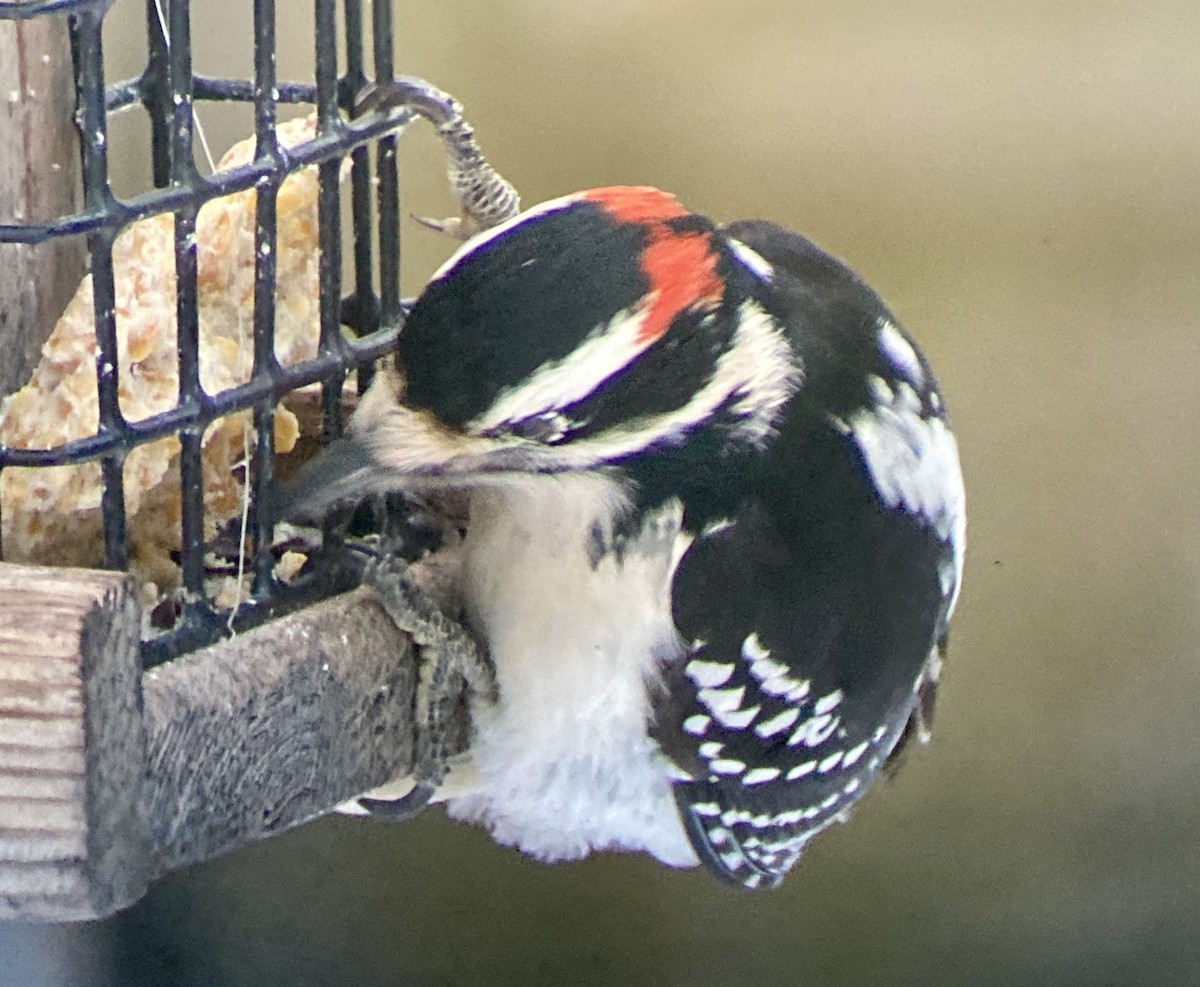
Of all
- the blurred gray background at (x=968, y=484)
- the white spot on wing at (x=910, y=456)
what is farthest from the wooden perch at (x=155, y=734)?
the blurred gray background at (x=968, y=484)

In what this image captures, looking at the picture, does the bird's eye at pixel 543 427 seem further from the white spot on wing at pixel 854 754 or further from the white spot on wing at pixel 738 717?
the white spot on wing at pixel 854 754

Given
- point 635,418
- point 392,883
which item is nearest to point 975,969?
point 392,883

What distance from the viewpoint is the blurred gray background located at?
117 centimetres

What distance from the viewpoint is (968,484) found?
1.38 metres

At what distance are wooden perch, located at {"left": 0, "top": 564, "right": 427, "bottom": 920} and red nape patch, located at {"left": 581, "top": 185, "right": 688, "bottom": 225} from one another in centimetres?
21

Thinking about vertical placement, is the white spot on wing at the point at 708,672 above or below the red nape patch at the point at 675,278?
below

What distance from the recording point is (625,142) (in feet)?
3.87

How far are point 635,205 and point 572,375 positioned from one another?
91mm

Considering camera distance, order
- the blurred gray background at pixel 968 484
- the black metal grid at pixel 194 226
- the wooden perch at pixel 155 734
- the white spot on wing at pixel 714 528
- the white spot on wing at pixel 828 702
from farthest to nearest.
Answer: the blurred gray background at pixel 968 484, the white spot on wing at pixel 828 702, the white spot on wing at pixel 714 528, the black metal grid at pixel 194 226, the wooden perch at pixel 155 734

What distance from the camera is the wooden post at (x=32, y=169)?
2.08ft

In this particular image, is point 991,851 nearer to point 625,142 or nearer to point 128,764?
point 625,142

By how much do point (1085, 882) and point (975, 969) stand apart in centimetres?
15

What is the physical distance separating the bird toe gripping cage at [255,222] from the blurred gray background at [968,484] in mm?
Result: 187

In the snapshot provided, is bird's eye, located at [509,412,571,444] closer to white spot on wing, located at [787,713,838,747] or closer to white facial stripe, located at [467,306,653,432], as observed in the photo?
white facial stripe, located at [467,306,653,432]
